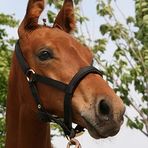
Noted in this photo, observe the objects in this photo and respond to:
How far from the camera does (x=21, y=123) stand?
5.03 meters

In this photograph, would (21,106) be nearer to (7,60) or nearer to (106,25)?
(7,60)

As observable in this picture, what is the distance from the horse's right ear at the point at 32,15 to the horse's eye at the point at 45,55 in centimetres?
46

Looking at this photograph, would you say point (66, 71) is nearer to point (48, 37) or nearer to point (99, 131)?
point (48, 37)

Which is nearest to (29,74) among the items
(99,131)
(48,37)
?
(48,37)

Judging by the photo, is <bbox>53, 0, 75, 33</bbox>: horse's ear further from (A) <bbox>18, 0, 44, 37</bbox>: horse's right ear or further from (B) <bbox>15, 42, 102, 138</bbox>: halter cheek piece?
(B) <bbox>15, 42, 102, 138</bbox>: halter cheek piece

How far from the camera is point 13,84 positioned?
17.0 ft

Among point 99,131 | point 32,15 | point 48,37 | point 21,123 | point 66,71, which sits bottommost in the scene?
point 21,123

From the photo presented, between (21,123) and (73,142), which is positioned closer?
(73,142)

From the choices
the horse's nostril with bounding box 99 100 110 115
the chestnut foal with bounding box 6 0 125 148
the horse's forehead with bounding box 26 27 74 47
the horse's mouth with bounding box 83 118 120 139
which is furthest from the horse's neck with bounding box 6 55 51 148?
the horse's nostril with bounding box 99 100 110 115

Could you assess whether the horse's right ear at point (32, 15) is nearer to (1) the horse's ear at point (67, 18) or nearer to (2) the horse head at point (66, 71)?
(2) the horse head at point (66, 71)

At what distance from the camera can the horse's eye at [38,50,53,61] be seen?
480 cm

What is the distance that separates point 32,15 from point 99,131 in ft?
5.16

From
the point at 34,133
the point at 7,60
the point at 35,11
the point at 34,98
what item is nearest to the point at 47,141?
the point at 34,133

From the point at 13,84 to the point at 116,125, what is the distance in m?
1.42
